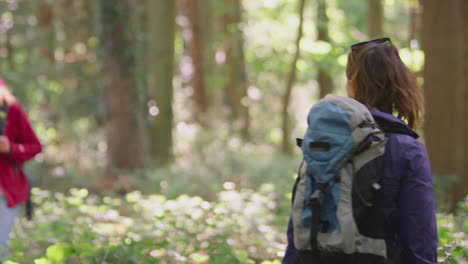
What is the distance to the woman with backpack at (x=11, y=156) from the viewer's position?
4.91 m

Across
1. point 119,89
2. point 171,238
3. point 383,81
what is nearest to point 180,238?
point 171,238

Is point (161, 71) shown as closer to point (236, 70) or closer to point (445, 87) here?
point (236, 70)

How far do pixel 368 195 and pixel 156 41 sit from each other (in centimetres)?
1372

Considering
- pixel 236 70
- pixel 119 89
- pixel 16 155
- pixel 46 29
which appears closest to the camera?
pixel 16 155

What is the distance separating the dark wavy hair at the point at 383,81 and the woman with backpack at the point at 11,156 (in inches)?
118

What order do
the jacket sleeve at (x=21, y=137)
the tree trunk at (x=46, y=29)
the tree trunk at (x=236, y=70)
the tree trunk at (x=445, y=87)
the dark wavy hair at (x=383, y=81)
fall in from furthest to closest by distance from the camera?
1. the tree trunk at (x=236, y=70)
2. the tree trunk at (x=46, y=29)
3. the tree trunk at (x=445, y=87)
4. the jacket sleeve at (x=21, y=137)
5. the dark wavy hair at (x=383, y=81)

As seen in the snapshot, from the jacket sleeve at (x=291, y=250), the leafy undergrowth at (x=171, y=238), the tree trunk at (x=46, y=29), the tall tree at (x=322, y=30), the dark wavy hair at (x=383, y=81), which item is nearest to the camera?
the dark wavy hair at (x=383, y=81)

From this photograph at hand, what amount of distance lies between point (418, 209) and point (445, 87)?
8.70 metres

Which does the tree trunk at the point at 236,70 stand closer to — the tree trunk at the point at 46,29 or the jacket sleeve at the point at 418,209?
the tree trunk at the point at 46,29


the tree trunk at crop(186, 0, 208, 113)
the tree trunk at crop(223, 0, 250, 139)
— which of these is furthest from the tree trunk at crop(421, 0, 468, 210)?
the tree trunk at crop(186, 0, 208, 113)

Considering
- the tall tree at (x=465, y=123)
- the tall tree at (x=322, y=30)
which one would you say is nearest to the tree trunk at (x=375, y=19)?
the tall tree at (x=322, y=30)

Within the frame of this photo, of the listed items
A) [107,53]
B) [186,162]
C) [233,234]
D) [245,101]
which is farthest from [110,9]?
[245,101]

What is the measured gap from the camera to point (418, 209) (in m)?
2.80

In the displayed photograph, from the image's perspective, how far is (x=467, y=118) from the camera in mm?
11211
